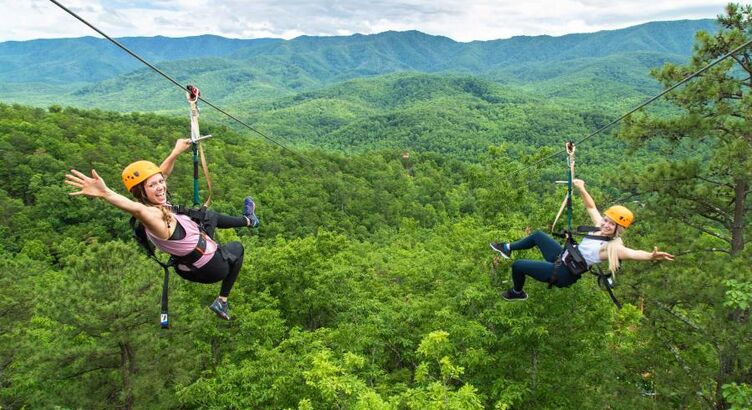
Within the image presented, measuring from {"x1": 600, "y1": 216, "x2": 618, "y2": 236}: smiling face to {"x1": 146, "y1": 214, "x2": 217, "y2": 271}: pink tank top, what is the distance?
442cm

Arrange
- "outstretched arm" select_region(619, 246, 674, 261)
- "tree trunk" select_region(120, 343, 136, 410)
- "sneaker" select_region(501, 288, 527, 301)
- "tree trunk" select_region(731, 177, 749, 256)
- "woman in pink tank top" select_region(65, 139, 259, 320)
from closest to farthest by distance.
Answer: "woman in pink tank top" select_region(65, 139, 259, 320), "outstretched arm" select_region(619, 246, 674, 261), "sneaker" select_region(501, 288, 527, 301), "tree trunk" select_region(731, 177, 749, 256), "tree trunk" select_region(120, 343, 136, 410)

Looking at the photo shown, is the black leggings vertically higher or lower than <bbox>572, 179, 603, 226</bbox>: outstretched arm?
lower

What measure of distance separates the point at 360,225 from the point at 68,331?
4526 centimetres

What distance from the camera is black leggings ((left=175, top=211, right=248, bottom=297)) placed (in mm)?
4359

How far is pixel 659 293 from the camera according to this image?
8680 millimetres

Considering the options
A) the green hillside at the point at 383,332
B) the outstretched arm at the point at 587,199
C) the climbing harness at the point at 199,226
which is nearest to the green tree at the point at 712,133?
the green hillside at the point at 383,332

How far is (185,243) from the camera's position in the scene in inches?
157

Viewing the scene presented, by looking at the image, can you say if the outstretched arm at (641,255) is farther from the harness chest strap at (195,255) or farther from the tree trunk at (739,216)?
the tree trunk at (739,216)

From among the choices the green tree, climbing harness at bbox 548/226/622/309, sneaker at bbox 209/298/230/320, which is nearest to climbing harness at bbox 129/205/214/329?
sneaker at bbox 209/298/230/320

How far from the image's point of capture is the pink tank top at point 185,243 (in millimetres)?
3920

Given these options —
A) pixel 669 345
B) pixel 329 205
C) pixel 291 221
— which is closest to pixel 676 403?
pixel 669 345

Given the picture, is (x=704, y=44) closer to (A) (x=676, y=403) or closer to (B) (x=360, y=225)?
(A) (x=676, y=403)

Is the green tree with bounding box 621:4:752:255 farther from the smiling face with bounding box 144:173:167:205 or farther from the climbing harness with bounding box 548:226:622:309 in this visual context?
the smiling face with bounding box 144:173:167:205

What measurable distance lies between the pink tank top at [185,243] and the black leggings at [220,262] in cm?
8
